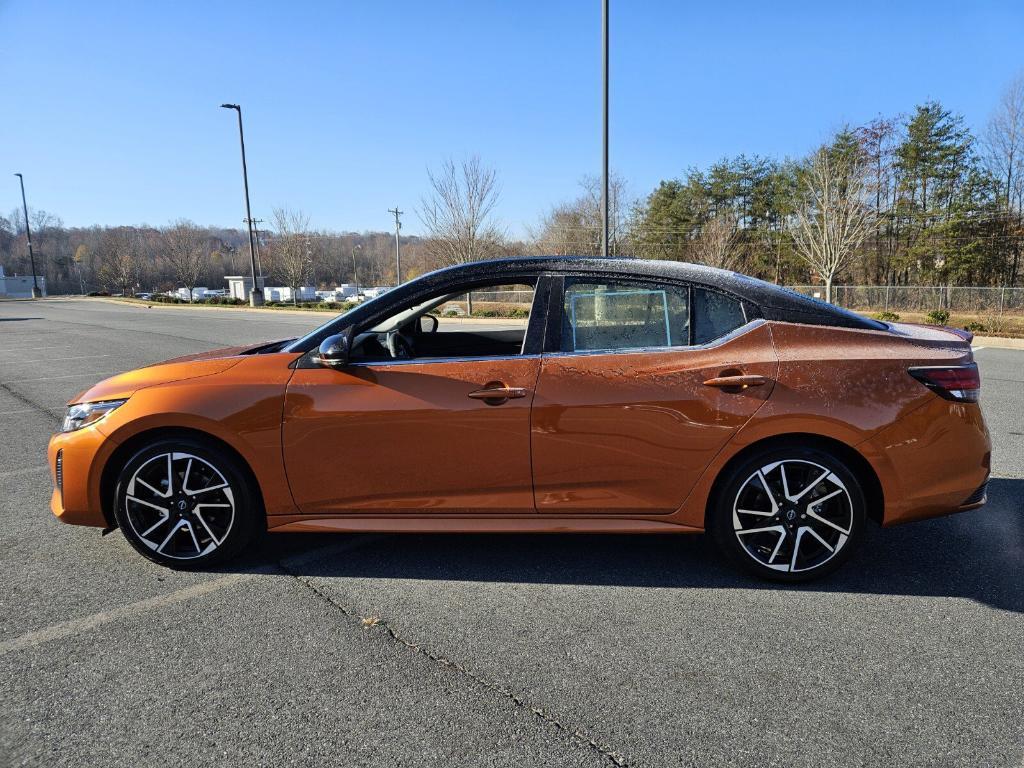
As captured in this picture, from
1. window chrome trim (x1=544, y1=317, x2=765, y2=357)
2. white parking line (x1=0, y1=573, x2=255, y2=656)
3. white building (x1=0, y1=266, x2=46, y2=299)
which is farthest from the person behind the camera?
white building (x1=0, y1=266, x2=46, y2=299)

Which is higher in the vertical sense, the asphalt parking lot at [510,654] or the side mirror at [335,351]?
the side mirror at [335,351]

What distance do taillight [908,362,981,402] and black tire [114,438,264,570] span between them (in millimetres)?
3359

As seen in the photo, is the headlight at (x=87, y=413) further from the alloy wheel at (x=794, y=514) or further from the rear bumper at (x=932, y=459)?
the rear bumper at (x=932, y=459)

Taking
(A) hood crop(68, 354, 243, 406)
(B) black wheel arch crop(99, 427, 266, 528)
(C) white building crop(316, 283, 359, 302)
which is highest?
(C) white building crop(316, 283, 359, 302)

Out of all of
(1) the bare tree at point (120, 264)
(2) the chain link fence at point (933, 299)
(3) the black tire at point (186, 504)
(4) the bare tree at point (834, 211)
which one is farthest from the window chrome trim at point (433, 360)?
(1) the bare tree at point (120, 264)

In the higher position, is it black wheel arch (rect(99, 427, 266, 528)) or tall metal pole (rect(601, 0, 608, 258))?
tall metal pole (rect(601, 0, 608, 258))

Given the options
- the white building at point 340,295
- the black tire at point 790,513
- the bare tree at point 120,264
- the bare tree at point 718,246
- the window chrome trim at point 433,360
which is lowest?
the black tire at point 790,513

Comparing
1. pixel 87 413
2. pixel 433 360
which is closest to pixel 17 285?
pixel 87 413

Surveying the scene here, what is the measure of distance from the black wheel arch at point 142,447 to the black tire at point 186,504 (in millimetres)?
19

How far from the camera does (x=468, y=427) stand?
323cm

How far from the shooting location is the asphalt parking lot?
2166 mm

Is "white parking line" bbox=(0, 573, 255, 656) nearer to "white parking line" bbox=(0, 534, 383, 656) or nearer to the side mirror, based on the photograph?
"white parking line" bbox=(0, 534, 383, 656)

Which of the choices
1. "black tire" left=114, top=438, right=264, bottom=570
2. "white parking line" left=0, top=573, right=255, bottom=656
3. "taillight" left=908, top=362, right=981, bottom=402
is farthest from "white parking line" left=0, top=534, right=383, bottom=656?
"taillight" left=908, top=362, right=981, bottom=402

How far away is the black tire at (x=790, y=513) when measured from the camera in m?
3.19
